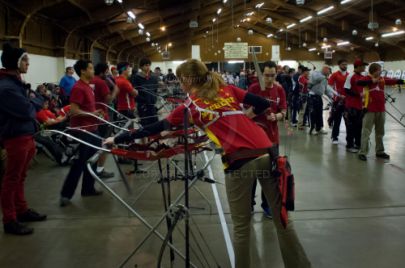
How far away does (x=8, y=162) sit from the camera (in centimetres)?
325

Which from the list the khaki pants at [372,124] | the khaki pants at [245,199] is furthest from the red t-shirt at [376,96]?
the khaki pants at [245,199]

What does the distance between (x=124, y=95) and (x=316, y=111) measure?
4.39m

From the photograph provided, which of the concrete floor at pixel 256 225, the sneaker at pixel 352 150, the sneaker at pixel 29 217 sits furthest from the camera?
the sneaker at pixel 352 150

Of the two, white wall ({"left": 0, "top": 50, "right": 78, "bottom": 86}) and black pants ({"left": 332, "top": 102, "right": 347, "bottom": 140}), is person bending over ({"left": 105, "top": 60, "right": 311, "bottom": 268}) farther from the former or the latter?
white wall ({"left": 0, "top": 50, "right": 78, "bottom": 86})

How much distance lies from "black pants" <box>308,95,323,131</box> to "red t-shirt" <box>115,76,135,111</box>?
4152mm

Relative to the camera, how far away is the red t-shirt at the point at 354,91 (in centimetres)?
609

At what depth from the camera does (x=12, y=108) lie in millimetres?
3146

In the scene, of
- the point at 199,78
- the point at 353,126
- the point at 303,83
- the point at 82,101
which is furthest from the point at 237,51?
the point at 199,78

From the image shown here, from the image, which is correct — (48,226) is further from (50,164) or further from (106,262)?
(50,164)

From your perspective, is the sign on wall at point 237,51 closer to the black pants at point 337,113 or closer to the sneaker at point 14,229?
the black pants at point 337,113

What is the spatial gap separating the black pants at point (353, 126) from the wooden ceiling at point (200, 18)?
304 inches

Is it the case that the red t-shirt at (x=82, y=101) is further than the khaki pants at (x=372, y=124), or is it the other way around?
the khaki pants at (x=372, y=124)

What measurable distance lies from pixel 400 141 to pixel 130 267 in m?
6.25

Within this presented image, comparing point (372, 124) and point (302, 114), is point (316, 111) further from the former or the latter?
point (372, 124)
